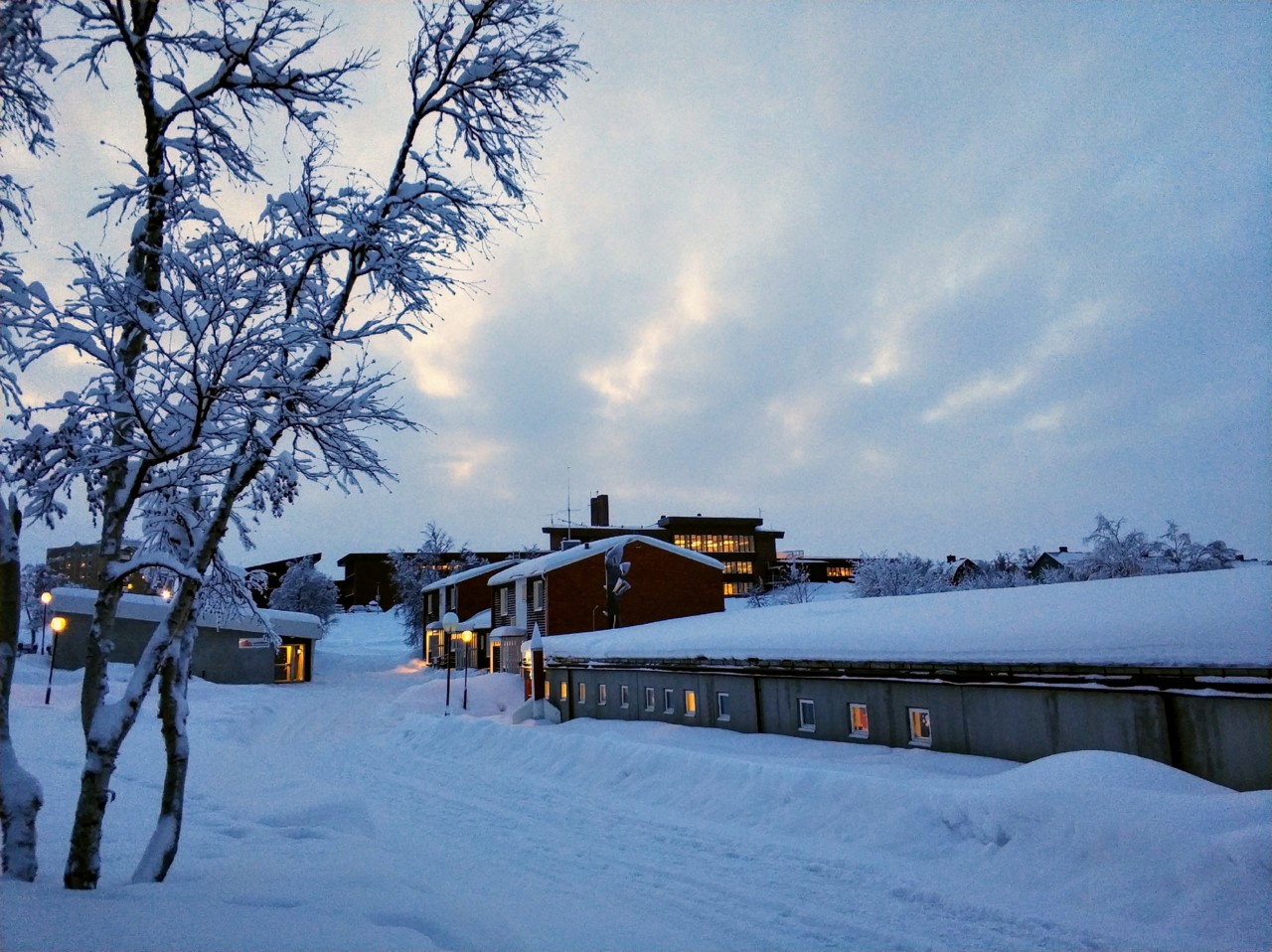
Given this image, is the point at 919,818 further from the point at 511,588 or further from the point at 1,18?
the point at 511,588

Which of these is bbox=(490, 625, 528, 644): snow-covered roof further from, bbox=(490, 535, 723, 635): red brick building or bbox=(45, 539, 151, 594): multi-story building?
bbox=(45, 539, 151, 594): multi-story building

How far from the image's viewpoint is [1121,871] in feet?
Result: 26.3

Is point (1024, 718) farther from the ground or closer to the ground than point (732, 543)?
closer to the ground

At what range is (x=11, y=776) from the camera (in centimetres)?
657

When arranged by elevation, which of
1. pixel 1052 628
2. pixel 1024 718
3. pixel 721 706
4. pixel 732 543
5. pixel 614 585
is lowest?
pixel 721 706

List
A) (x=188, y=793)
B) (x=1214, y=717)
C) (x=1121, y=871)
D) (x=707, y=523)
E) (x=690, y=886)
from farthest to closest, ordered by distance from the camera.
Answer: (x=707, y=523), (x=188, y=793), (x=1214, y=717), (x=690, y=886), (x=1121, y=871)

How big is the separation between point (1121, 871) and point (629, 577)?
33.0 m

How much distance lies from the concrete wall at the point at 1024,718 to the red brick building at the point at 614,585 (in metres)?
20.0

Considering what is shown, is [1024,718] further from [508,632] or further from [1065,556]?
[1065,556]

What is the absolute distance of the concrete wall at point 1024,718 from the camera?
973 centimetres

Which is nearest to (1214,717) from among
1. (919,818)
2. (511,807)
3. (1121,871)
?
(1121,871)

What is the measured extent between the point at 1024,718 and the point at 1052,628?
4.87 ft

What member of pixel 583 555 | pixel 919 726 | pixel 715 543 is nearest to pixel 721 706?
pixel 919 726

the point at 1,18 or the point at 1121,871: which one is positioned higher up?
the point at 1,18
